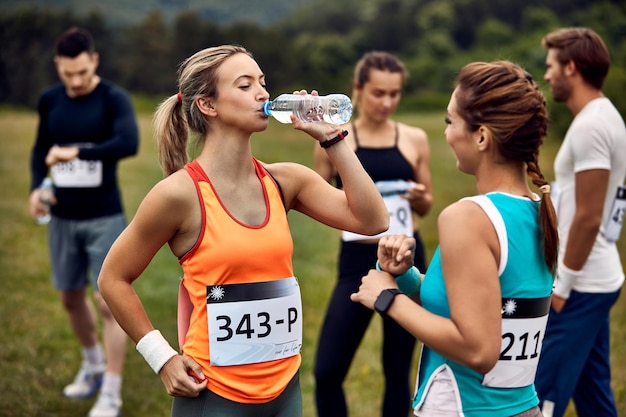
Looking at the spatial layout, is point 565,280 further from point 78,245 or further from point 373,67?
point 78,245

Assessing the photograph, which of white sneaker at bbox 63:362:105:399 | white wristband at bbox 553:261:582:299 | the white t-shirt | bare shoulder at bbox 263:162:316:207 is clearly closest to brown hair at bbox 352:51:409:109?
the white t-shirt

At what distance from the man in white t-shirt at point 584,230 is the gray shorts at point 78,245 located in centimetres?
294

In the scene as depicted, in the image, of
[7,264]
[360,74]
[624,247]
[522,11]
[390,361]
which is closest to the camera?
[390,361]

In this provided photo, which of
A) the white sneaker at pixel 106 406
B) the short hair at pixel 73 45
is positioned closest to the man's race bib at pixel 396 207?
the white sneaker at pixel 106 406

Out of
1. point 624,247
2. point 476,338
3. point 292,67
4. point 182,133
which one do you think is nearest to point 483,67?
point 476,338

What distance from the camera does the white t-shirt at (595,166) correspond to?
411 cm

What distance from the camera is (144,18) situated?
1277 inches

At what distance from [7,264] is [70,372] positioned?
4.48m

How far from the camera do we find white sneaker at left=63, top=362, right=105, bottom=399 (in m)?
5.96

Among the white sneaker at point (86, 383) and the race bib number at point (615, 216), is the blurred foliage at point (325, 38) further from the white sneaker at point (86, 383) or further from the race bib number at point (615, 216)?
the white sneaker at point (86, 383)

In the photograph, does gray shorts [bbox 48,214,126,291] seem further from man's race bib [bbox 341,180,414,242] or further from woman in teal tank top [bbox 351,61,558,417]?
woman in teal tank top [bbox 351,61,558,417]

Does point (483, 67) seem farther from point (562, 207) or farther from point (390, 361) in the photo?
point (390, 361)

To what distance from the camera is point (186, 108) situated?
3.09 m

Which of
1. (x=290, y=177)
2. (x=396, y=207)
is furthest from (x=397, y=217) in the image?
(x=290, y=177)
